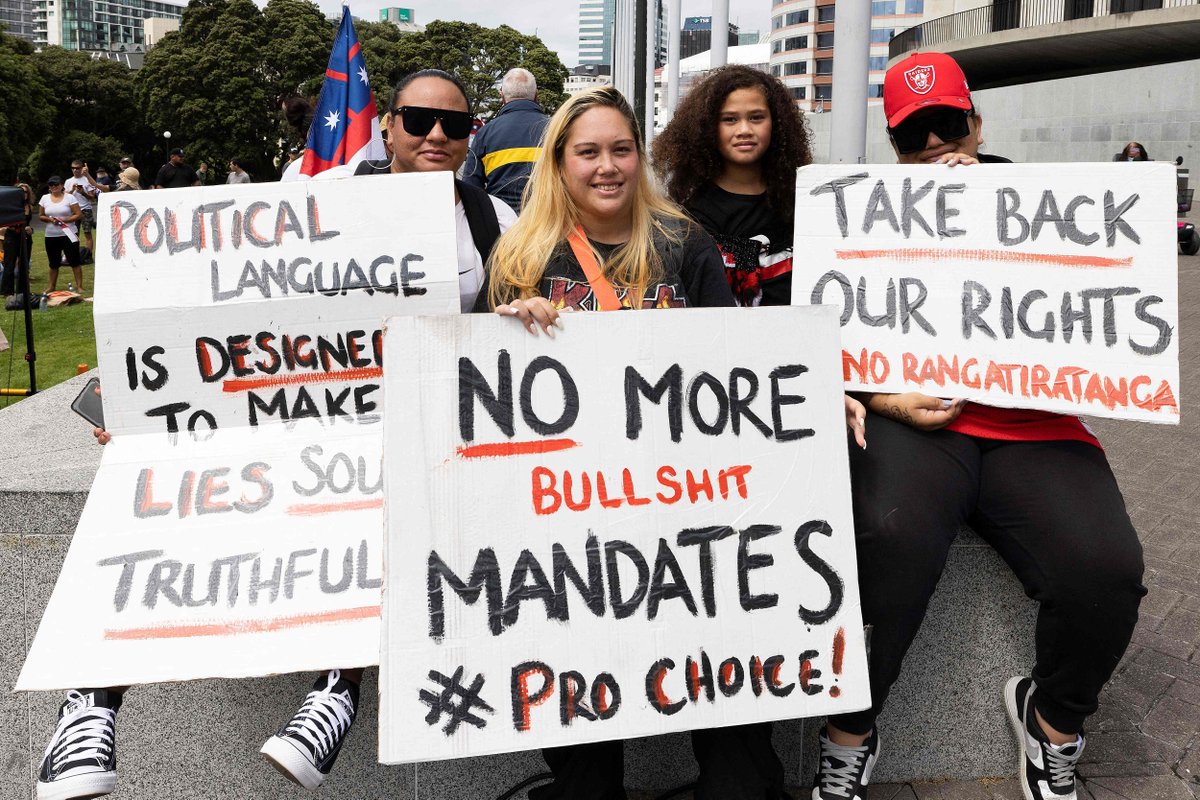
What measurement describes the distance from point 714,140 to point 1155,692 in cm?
231

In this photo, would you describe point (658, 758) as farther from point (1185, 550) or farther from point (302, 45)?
point (302, 45)

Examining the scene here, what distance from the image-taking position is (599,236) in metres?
2.75

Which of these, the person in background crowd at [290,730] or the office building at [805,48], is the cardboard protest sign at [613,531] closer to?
the person in background crowd at [290,730]

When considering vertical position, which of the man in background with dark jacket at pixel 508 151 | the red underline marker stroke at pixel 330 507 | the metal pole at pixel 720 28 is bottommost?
the red underline marker stroke at pixel 330 507

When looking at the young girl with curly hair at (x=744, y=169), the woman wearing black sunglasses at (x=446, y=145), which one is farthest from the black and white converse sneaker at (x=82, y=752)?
the young girl with curly hair at (x=744, y=169)

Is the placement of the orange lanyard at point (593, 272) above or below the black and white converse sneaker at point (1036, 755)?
above

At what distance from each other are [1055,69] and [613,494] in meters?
42.8

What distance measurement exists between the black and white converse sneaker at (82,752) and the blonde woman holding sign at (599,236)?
3.30 feet

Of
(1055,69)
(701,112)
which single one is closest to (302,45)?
(1055,69)

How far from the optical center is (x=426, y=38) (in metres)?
65.9

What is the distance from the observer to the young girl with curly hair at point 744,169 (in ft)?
10.3

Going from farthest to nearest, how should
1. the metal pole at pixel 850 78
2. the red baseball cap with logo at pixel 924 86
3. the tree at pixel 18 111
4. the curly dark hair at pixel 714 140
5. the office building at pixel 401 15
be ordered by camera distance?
the office building at pixel 401 15 → the tree at pixel 18 111 → the metal pole at pixel 850 78 → the curly dark hair at pixel 714 140 → the red baseball cap with logo at pixel 924 86

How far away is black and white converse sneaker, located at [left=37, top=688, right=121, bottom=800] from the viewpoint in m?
2.11

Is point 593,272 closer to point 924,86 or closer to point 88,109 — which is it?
point 924,86
